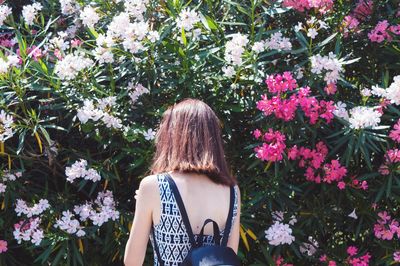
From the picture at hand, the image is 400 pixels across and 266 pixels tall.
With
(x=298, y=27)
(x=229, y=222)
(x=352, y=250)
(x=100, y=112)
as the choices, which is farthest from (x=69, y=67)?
(x=352, y=250)

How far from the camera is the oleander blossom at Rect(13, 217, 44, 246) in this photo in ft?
12.5

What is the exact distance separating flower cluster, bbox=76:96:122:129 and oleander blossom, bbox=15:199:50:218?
1.85ft

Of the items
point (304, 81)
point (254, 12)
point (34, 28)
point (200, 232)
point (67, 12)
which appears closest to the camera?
point (200, 232)

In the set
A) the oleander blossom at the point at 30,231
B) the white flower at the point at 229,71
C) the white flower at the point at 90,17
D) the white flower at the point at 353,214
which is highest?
the white flower at the point at 90,17

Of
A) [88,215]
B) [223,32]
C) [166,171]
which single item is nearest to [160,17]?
[223,32]

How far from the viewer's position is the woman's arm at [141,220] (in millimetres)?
2484

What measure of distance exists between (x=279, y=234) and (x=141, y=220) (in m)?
1.26

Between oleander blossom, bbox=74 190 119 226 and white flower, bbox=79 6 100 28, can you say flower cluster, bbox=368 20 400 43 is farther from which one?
oleander blossom, bbox=74 190 119 226

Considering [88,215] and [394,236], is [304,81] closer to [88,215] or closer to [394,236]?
[394,236]

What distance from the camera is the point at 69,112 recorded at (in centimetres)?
384

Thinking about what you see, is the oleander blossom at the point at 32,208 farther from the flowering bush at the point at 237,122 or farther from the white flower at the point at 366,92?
the white flower at the point at 366,92

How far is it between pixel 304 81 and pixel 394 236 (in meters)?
0.96

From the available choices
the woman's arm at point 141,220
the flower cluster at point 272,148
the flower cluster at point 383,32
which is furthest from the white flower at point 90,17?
the woman's arm at point 141,220

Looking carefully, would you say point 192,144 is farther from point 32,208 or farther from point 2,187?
point 2,187
